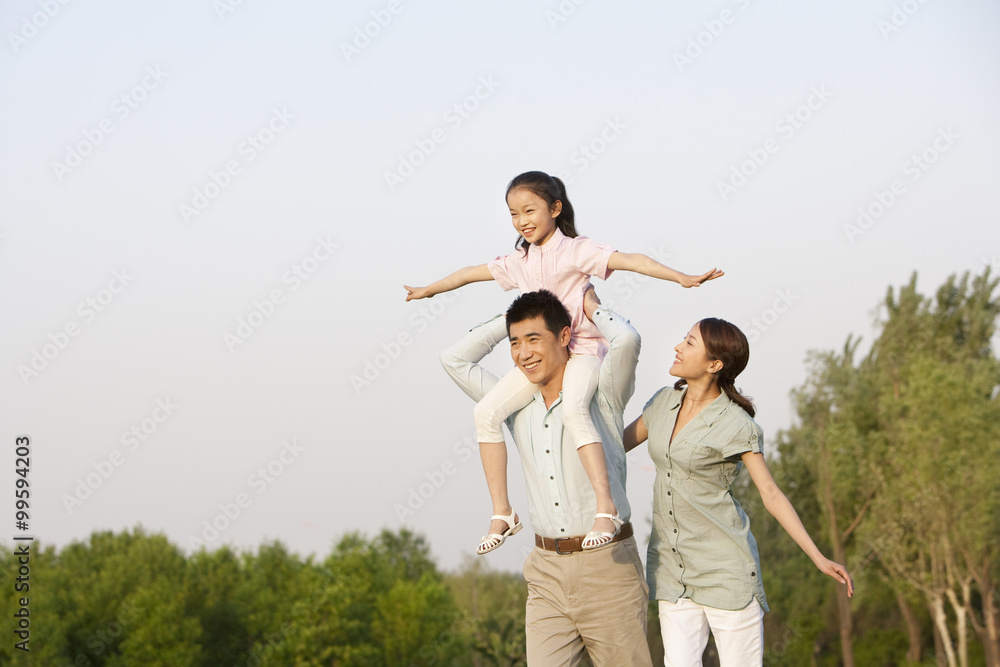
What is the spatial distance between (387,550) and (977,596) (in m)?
34.6

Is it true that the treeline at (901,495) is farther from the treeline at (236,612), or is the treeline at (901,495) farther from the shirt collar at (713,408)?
the shirt collar at (713,408)

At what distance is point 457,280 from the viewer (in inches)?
251

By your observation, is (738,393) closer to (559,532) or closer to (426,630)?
(559,532)

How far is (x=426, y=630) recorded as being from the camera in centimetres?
4906

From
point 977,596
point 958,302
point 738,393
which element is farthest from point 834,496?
point 738,393

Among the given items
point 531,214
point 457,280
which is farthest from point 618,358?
point 457,280

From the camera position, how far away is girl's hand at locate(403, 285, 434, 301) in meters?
6.42

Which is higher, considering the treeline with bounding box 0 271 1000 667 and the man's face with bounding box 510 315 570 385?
the treeline with bounding box 0 271 1000 667

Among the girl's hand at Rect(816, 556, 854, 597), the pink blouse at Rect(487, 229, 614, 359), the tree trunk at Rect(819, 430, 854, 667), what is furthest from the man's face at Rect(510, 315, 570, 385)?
the tree trunk at Rect(819, 430, 854, 667)

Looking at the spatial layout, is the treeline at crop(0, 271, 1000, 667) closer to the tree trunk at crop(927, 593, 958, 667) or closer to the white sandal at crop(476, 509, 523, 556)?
the tree trunk at crop(927, 593, 958, 667)

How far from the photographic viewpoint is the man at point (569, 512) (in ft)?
16.8

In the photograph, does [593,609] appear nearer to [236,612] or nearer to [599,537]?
[599,537]

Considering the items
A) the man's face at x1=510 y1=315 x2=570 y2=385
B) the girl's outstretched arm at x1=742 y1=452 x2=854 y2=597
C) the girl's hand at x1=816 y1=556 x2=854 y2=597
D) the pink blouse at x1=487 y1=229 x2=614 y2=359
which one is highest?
the pink blouse at x1=487 y1=229 x2=614 y2=359

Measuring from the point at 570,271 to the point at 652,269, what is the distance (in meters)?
0.55
